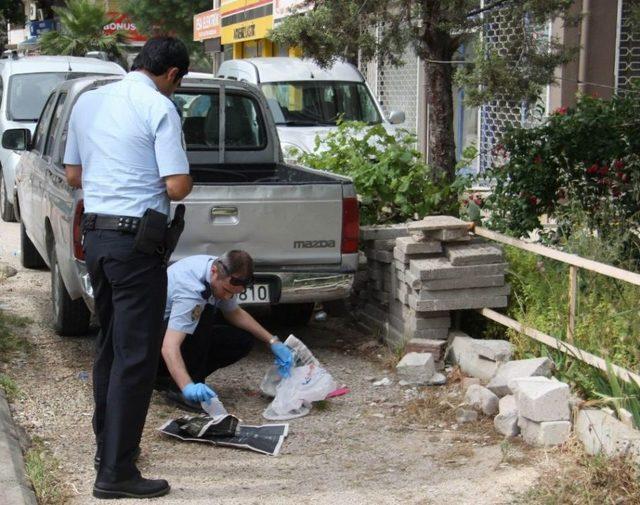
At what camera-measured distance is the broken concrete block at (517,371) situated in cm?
589

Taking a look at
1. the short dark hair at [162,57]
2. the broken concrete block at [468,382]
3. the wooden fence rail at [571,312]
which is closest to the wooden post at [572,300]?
the wooden fence rail at [571,312]

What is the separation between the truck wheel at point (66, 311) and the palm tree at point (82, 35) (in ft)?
83.9

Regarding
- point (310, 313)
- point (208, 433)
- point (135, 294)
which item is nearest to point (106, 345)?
point (135, 294)

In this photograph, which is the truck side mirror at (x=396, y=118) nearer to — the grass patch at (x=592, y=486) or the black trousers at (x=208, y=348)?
the black trousers at (x=208, y=348)

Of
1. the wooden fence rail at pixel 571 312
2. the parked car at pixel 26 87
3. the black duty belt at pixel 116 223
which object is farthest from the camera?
the parked car at pixel 26 87

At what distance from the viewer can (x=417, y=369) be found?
6.69 meters

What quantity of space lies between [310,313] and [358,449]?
2.79 metres

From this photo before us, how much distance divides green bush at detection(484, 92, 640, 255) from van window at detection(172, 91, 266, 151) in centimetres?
196

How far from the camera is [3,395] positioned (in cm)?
627

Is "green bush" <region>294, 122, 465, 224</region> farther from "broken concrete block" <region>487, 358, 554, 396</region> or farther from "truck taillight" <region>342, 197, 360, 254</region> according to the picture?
"broken concrete block" <region>487, 358, 554, 396</region>

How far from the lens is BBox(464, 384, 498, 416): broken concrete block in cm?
596

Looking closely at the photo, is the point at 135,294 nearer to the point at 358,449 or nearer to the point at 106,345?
the point at 106,345

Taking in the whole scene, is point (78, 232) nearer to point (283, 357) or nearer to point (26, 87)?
point (283, 357)

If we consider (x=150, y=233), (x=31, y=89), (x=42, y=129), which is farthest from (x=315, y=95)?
(x=150, y=233)
